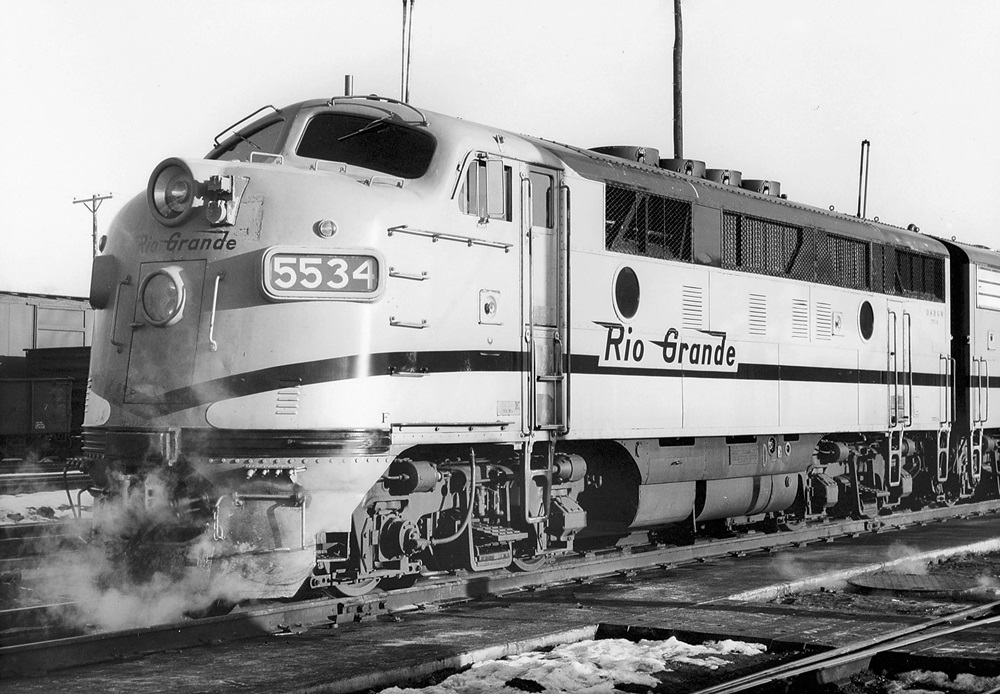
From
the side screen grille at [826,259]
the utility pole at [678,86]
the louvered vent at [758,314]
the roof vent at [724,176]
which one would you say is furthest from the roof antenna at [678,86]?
the louvered vent at [758,314]

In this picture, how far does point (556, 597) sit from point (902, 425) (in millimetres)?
7619

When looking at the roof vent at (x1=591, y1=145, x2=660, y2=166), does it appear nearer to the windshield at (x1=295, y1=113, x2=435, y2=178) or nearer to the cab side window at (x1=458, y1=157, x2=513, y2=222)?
the cab side window at (x1=458, y1=157, x2=513, y2=222)

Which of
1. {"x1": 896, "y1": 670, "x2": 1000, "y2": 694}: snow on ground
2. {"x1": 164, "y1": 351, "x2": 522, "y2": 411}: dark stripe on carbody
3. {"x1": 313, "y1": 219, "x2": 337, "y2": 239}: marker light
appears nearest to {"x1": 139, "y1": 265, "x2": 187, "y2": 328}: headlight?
{"x1": 164, "y1": 351, "x2": 522, "y2": 411}: dark stripe on carbody

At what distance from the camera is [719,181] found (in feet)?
44.4

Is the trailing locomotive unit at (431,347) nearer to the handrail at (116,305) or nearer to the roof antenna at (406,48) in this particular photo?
the handrail at (116,305)

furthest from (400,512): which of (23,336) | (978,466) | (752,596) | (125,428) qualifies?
(23,336)

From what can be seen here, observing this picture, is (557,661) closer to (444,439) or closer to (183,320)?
(444,439)

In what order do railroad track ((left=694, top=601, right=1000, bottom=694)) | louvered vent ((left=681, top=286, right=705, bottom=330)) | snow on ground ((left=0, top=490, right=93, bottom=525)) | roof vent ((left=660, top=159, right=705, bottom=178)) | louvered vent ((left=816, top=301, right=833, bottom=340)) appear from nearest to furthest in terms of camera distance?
railroad track ((left=694, top=601, right=1000, bottom=694)) → louvered vent ((left=681, top=286, right=705, bottom=330)) → roof vent ((left=660, top=159, right=705, bottom=178)) → louvered vent ((left=816, top=301, right=833, bottom=340)) → snow on ground ((left=0, top=490, right=93, bottom=525))

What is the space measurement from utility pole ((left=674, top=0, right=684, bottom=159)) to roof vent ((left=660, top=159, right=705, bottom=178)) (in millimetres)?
8606

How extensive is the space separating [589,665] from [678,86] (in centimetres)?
1701

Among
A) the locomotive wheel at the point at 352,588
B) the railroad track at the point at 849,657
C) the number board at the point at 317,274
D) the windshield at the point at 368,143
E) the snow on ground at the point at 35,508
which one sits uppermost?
the windshield at the point at 368,143

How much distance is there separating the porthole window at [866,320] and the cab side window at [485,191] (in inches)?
261

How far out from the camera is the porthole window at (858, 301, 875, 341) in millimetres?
14898

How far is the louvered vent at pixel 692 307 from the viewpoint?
11.8 metres
